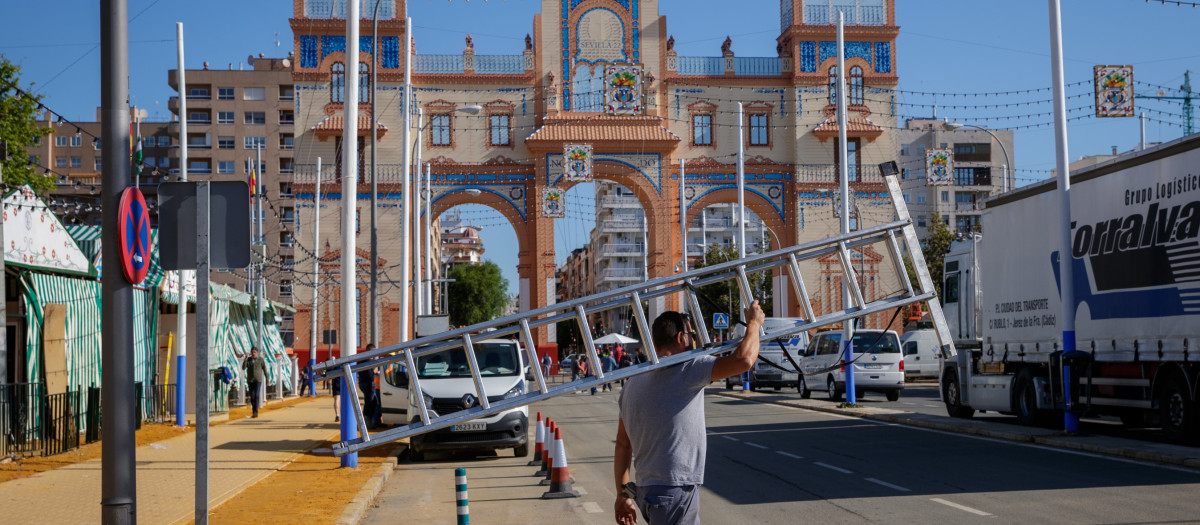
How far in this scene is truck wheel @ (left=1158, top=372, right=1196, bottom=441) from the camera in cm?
1593

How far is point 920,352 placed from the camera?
144 ft

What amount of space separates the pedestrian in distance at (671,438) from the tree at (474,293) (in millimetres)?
99766

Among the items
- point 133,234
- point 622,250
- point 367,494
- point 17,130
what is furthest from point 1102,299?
point 622,250

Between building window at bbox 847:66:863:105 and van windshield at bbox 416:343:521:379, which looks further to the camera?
building window at bbox 847:66:863:105

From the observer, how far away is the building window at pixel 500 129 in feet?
183

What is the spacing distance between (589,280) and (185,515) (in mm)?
135692

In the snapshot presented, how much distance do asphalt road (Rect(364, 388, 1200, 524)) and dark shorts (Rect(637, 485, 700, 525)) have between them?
5.25 metres

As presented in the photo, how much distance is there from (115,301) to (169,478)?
25.1 ft

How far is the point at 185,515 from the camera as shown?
11336mm

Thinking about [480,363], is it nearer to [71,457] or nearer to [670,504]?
[71,457]

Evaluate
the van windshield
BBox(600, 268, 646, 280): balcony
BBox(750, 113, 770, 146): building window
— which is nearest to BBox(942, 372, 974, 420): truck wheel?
the van windshield

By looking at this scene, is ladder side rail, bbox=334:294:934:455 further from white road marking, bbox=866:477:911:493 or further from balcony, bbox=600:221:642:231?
balcony, bbox=600:221:642:231

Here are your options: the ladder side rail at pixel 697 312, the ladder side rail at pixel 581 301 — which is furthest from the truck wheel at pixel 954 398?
the ladder side rail at pixel 697 312

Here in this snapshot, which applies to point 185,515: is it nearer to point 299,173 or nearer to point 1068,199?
point 1068,199
